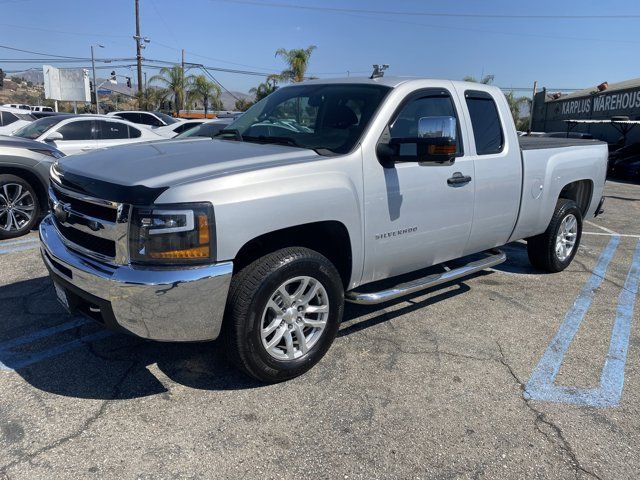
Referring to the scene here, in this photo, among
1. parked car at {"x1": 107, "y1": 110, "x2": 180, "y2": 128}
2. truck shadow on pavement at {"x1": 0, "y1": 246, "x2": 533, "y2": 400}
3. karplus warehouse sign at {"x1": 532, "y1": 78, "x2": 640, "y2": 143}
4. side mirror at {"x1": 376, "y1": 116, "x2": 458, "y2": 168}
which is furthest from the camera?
karplus warehouse sign at {"x1": 532, "y1": 78, "x2": 640, "y2": 143}

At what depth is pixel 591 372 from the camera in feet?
12.3

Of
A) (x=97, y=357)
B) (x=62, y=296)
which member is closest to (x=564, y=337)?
(x=97, y=357)

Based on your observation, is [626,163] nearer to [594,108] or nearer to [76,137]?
[594,108]

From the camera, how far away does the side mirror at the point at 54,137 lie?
371 inches

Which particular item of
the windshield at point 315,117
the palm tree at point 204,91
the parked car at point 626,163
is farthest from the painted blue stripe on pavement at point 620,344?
the palm tree at point 204,91

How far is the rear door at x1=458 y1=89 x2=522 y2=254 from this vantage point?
4422mm

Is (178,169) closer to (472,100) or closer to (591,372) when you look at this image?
(472,100)

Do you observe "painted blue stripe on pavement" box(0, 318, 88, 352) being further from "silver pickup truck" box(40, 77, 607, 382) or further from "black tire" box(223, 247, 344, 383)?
"black tire" box(223, 247, 344, 383)

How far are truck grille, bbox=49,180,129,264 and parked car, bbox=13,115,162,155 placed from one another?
7033 millimetres

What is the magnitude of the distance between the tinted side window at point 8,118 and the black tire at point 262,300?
580 inches

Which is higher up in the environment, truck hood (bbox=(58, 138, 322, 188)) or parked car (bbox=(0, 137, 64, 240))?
truck hood (bbox=(58, 138, 322, 188))

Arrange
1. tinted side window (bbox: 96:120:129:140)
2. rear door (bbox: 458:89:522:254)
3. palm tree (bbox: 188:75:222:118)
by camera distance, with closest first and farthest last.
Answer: rear door (bbox: 458:89:522:254) → tinted side window (bbox: 96:120:129:140) → palm tree (bbox: 188:75:222:118)

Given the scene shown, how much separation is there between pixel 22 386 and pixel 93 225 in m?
1.16

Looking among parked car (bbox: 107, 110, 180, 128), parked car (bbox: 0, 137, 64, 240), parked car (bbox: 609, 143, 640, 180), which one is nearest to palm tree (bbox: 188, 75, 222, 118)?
parked car (bbox: 107, 110, 180, 128)
